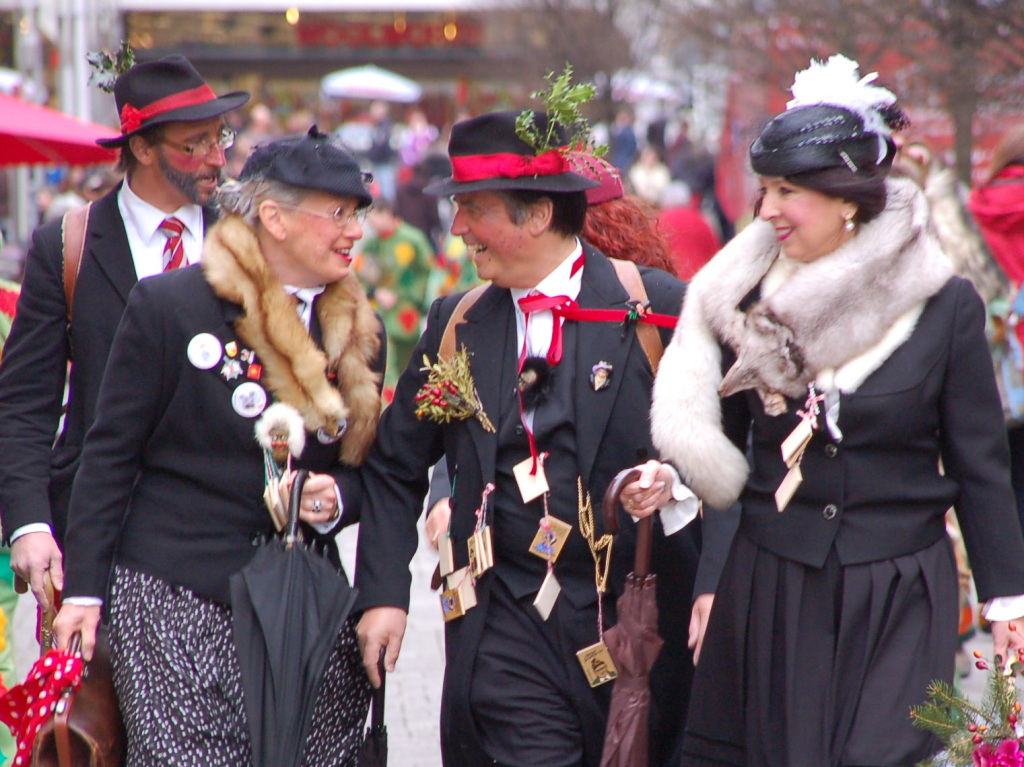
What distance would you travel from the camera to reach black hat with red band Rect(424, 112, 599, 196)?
13.3ft

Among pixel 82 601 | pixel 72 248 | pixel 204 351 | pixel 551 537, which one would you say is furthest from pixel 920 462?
pixel 72 248

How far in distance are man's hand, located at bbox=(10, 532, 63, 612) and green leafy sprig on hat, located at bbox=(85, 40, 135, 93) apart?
1.53 m

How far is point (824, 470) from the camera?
142 inches

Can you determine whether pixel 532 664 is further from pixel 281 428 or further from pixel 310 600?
pixel 281 428

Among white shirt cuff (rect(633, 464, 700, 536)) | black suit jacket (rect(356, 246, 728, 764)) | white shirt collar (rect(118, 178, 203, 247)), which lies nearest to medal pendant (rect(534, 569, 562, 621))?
black suit jacket (rect(356, 246, 728, 764))

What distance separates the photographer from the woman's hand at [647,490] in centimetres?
→ 373

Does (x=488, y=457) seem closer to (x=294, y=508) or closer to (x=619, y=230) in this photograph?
(x=294, y=508)

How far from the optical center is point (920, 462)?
3629 millimetres

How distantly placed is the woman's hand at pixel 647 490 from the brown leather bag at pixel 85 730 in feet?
4.54

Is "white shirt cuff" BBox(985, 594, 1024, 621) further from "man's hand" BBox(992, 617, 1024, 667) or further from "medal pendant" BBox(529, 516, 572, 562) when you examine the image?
"medal pendant" BBox(529, 516, 572, 562)

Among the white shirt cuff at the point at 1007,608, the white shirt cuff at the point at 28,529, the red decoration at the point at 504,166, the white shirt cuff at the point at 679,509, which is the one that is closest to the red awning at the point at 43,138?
the white shirt cuff at the point at 28,529

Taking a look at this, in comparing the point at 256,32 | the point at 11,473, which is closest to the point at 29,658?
the point at 11,473

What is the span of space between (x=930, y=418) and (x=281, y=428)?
5.11 feet

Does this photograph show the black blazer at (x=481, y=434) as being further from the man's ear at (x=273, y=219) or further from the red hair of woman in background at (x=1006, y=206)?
the red hair of woman in background at (x=1006, y=206)
